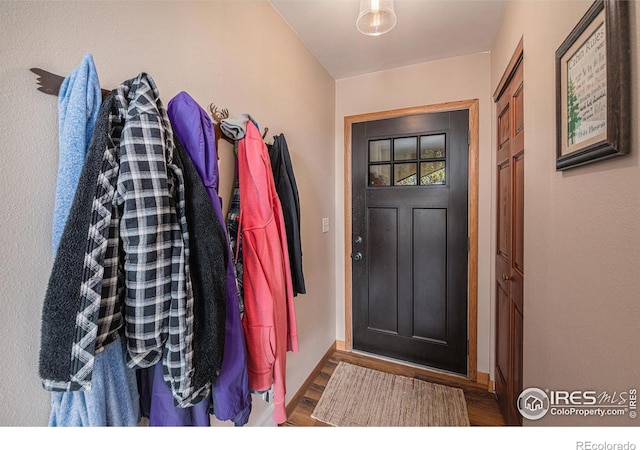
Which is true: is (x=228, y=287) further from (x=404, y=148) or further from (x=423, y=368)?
(x=423, y=368)

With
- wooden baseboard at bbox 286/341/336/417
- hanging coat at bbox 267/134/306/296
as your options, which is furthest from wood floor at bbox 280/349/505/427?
hanging coat at bbox 267/134/306/296

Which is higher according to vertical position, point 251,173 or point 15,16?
point 15,16

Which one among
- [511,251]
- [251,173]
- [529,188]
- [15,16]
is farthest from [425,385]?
[15,16]

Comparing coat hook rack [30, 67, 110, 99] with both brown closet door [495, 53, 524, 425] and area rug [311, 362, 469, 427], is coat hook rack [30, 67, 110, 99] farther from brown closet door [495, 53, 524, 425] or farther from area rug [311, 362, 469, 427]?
area rug [311, 362, 469, 427]

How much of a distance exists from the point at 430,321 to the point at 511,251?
3.02ft

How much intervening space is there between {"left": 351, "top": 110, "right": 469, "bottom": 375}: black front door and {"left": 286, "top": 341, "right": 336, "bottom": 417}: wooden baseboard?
219 mm

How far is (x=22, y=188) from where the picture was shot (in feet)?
2.00

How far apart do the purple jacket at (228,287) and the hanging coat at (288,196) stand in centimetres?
52

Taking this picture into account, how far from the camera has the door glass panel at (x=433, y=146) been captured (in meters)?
1.96

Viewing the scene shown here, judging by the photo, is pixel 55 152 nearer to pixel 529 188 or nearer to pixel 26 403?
pixel 26 403

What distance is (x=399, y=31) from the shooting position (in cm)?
163

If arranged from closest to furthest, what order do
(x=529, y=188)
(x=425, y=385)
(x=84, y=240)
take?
(x=84, y=240), (x=529, y=188), (x=425, y=385)

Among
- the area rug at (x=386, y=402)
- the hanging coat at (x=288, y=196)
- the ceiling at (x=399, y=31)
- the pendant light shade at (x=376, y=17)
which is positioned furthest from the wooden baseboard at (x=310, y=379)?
the ceiling at (x=399, y=31)

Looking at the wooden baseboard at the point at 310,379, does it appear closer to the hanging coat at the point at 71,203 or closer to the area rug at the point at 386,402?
the area rug at the point at 386,402
